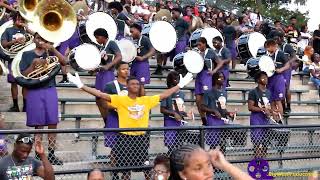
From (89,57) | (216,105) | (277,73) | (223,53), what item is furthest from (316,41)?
(89,57)

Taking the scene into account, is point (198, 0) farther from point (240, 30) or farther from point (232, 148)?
point (232, 148)

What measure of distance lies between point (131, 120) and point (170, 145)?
1.81 ft

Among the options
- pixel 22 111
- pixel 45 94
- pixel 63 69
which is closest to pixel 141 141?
pixel 45 94

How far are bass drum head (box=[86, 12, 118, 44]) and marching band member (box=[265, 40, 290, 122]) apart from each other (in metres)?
3.09

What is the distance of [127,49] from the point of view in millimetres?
10703

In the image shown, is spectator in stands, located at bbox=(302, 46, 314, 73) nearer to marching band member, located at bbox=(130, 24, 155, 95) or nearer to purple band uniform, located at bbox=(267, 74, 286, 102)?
purple band uniform, located at bbox=(267, 74, 286, 102)

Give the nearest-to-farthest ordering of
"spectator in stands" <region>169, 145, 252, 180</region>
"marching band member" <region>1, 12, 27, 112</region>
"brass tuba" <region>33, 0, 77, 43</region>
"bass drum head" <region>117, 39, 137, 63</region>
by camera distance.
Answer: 1. "spectator in stands" <region>169, 145, 252, 180</region>
2. "brass tuba" <region>33, 0, 77, 43</region>
3. "marching band member" <region>1, 12, 27, 112</region>
4. "bass drum head" <region>117, 39, 137, 63</region>

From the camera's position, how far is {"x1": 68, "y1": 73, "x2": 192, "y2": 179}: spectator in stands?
293 inches

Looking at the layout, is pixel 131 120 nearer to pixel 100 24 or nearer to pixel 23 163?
pixel 23 163

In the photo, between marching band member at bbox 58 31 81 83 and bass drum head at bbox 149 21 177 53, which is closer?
marching band member at bbox 58 31 81 83

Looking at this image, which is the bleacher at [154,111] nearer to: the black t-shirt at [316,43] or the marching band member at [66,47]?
the marching band member at [66,47]

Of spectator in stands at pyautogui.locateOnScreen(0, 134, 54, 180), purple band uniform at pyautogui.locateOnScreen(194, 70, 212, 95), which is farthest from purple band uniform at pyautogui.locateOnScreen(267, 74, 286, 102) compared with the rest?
spectator in stands at pyautogui.locateOnScreen(0, 134, 54, 180)

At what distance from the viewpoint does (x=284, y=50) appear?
13.1 m

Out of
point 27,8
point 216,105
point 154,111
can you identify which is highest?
point 27,8
